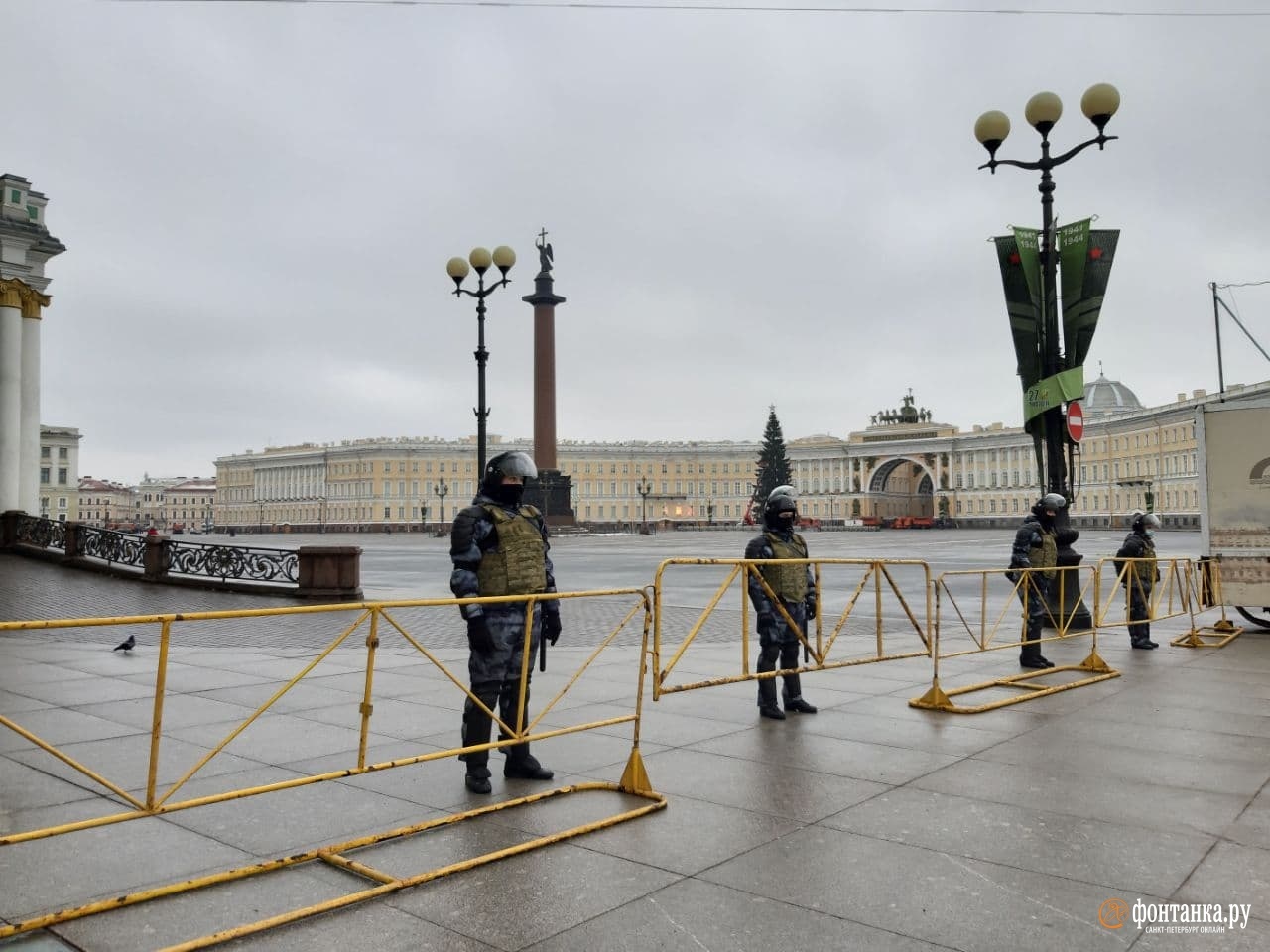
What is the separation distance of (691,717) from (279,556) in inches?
578

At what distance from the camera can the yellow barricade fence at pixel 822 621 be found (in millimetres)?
6867

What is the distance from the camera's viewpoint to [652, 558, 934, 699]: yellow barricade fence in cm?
687

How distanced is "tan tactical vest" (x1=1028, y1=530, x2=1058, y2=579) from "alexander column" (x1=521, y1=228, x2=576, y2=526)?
160ft

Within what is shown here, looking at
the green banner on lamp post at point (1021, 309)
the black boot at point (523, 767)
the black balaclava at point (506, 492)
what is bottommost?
the black boot at point (523, 767)

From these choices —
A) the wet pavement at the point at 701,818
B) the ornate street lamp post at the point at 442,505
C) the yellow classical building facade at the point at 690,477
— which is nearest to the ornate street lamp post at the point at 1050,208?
the wet pavement at the point at 701,818

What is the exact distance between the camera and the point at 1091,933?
351 centimetres

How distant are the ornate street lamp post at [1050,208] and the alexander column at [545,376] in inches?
1833

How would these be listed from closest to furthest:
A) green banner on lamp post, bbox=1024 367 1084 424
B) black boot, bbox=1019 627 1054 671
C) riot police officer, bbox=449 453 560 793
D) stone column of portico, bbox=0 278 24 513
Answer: riot police officer, bbox=449 453 560 793 < black boot, bbox=1019 627 1054 671 < green banner on lamp post, bbox=1024 367 1084 424 < stone column of portico, bbox=0 278 24 513

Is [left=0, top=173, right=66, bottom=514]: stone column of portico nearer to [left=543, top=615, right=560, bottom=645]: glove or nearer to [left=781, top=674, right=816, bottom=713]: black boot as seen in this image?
[left=781, top=674, right=816, bottom=713]: black boot

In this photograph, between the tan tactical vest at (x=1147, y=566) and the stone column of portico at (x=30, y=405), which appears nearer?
the tan tactical vest at (x=1147, y=566)

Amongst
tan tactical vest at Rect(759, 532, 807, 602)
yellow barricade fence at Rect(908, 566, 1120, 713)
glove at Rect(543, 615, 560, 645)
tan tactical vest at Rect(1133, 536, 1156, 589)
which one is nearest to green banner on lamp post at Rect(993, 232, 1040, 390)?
tan tactical vest at Rect(1133, 536, 1156, 589)

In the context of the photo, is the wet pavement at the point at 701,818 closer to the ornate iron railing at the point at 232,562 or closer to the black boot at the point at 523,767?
the black boot at the point at 523,767

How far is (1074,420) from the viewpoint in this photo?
12.2 metres

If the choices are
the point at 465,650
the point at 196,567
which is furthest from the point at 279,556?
the point at 465,650
